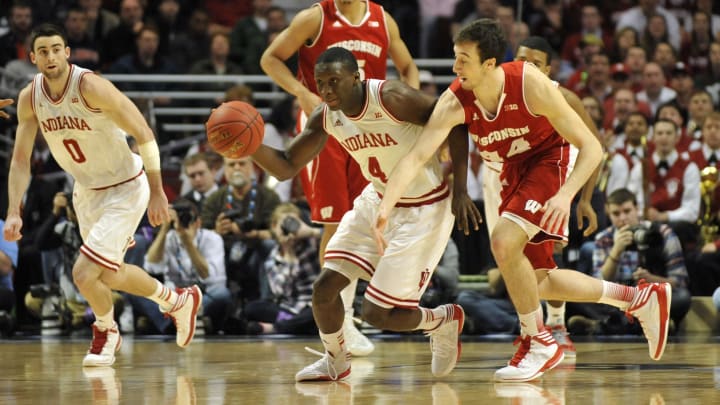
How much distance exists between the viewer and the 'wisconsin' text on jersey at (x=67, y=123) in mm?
6918

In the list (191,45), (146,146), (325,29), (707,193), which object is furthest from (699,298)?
(191,45)

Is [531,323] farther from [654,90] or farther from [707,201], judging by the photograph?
[654,90]

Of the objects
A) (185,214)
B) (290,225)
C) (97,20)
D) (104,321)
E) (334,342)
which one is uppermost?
(97,20)

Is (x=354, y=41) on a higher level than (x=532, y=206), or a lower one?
higher

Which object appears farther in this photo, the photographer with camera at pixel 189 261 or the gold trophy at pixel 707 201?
the gold trophy at pixel 707 201

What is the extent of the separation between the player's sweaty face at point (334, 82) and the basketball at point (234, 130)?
335 mm

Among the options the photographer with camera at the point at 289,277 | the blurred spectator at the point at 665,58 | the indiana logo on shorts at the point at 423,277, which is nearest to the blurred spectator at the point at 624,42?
the blurred spectator at the point at 665,58

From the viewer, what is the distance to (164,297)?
24.4 ft

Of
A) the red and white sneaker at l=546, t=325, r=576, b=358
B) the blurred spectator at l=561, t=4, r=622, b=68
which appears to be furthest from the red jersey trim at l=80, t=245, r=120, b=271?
the blurred spectator at l=561, t=4, r=622, b=68

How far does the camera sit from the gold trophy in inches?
387

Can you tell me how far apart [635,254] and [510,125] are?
11.6 ft

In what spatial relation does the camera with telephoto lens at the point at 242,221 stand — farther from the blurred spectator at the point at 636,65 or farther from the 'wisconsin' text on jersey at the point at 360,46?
the blurred spectator at the point at 636,65

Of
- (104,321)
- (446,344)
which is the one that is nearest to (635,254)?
(446,344)

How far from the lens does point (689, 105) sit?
11531 mm
